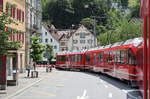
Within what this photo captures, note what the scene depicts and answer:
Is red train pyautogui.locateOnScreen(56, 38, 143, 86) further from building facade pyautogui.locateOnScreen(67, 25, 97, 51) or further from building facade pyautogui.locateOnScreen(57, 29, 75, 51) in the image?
building facade pyautogui.locateOnScreen(57, 29, 75, 51)

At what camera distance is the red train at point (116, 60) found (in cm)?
2420

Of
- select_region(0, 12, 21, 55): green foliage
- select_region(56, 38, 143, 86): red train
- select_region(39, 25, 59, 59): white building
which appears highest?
select_region(39, 25, 59, 59): white building

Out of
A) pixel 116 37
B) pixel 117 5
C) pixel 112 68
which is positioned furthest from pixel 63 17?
pixel 112 68

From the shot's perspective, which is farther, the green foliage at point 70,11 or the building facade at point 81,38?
the green foliage at point 70,11

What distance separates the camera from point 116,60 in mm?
30328

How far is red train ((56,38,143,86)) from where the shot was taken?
24.2 meters

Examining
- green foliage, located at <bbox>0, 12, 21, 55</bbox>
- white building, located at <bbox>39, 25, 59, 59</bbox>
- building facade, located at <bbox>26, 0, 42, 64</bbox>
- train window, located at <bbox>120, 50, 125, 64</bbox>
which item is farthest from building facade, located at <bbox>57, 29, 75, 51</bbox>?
green foliage, located at <bbox>0, 12, 21, 55</bbox>

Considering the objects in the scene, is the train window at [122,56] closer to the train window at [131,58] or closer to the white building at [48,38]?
the train window at [131,58]

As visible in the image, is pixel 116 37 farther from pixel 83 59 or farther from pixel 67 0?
pixel 67 0

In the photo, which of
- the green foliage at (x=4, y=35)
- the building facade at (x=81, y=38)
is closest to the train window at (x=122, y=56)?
the green foliage at (x=4, y=35)

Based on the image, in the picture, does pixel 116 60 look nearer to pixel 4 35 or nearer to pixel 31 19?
pixel 4 35

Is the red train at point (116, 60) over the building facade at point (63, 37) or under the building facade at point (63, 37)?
under

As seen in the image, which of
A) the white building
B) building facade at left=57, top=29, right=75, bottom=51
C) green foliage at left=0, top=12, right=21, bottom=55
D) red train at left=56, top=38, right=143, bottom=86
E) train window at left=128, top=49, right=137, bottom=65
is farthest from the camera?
building facade at left=57, top=29, right=75, bottom=51

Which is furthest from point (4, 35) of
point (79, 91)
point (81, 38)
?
point (81, 38)
